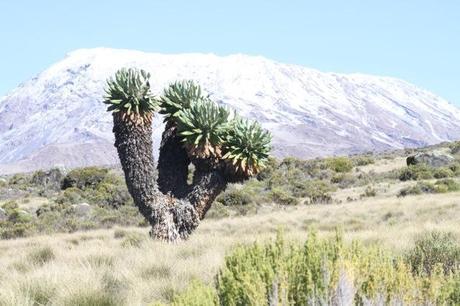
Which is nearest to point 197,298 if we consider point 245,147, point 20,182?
point 245,147

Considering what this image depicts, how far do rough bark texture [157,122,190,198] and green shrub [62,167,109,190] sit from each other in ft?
85.3

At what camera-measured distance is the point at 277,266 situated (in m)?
5.38

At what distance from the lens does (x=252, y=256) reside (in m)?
5.69

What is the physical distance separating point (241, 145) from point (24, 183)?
1466 inches

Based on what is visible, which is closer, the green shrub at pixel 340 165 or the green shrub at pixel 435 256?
the green shrub at pixel 435 256

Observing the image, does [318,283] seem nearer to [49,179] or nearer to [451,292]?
[451,292]

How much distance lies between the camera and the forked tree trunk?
1362 cm

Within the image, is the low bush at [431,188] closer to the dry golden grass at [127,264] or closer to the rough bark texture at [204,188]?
the dry golden grass at [127,264]

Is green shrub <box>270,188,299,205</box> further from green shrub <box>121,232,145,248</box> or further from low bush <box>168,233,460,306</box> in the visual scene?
low bush <box>168,233,460,306</box>

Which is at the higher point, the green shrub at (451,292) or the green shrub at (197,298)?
the green shrub at (197,298)

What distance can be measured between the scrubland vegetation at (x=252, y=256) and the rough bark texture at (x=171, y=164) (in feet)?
4.29

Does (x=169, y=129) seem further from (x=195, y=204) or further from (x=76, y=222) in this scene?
(x=76, y=222)

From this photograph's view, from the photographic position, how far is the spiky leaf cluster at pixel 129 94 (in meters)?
13.8

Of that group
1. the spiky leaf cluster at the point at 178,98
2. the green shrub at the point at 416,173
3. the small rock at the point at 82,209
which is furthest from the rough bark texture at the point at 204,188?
the green shrub at the point at 416,173
